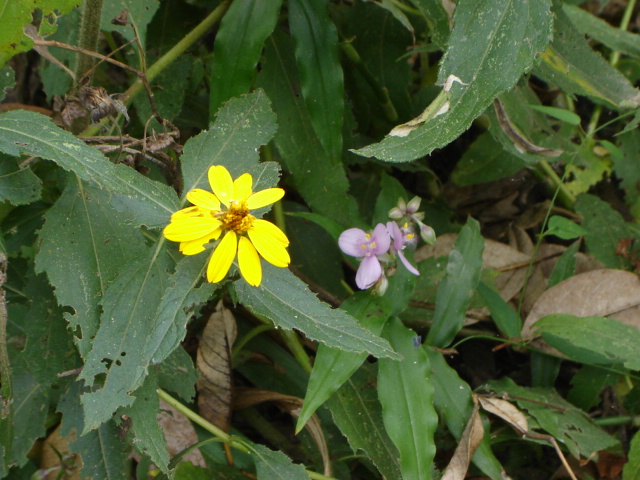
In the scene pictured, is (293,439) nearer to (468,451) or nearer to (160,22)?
(468,451)

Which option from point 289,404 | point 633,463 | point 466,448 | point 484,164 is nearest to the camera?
point 466,448

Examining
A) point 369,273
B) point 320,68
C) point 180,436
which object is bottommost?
point 180,436

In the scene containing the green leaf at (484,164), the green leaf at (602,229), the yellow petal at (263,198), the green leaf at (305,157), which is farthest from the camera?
the green leaf at (484,164)

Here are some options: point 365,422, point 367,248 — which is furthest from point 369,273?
point 365,422

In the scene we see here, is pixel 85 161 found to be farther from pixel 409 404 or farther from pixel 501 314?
pixel 501 314

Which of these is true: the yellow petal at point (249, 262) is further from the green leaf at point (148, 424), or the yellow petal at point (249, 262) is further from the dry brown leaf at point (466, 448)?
the dry brown leaf at point (466, 448)

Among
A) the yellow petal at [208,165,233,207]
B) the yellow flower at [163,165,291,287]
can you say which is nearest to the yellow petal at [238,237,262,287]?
the yellow flower at [163,165,291,287]

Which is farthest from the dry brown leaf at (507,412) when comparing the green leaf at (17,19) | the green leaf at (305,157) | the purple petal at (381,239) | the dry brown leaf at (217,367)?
the green leaf at (17,19)

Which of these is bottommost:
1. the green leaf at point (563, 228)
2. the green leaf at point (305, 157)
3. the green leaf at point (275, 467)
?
the green leaf at point (275, 467)
